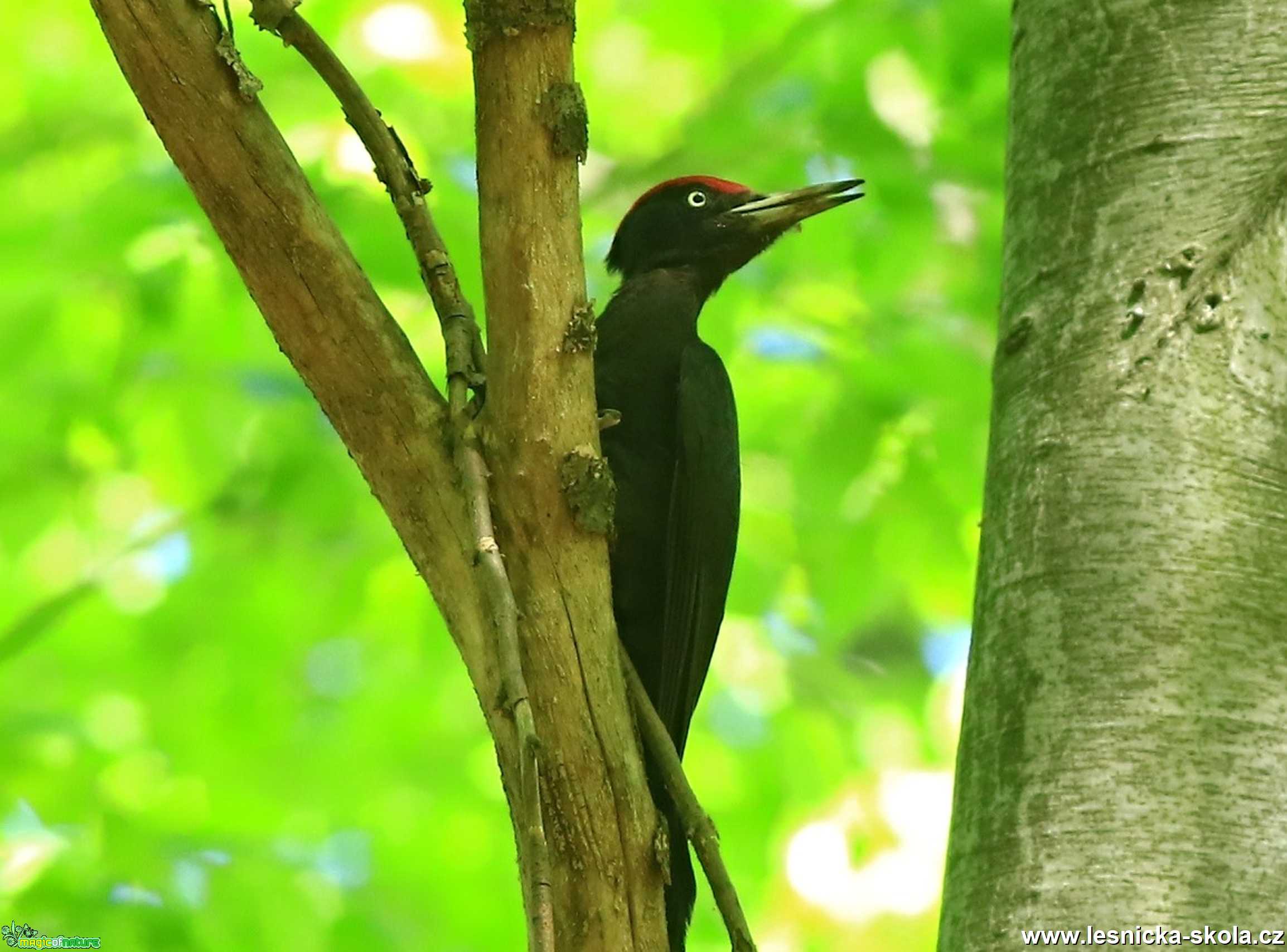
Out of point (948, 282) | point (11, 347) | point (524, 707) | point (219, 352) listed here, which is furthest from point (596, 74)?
point (524, 707)

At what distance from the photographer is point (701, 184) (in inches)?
152

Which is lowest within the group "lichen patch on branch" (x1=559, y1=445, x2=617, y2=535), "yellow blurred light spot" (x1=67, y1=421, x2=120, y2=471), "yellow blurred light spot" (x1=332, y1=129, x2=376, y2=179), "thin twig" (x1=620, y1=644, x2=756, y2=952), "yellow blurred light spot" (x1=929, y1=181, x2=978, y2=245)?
"thin twig" (x1=620, y1=644, x2=756, y2=952)

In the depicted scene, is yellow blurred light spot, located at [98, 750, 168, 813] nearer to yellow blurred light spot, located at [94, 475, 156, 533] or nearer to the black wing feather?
yellow blurred light spot, located at [94, 475, 156, 533]

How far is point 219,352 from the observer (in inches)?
165

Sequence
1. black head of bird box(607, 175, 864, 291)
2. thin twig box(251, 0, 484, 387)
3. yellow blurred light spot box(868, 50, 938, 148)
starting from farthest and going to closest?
yellow blurred light spot box(868, 50, 938, 148) → black head of bird box(607, 175, 864, 291) → thin twig box(251, 0, 484, 387)

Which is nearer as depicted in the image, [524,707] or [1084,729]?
[1084,729]

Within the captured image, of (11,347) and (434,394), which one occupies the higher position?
(11,347)

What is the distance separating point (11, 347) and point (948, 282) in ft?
10.3

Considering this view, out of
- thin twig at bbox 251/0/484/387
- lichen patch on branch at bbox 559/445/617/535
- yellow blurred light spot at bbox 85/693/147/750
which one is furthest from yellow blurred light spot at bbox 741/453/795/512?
lichen patch on branch at bbox 559/445/617/535

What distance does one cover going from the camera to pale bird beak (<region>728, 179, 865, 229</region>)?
146 inches

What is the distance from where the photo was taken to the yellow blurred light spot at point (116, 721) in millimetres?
4797

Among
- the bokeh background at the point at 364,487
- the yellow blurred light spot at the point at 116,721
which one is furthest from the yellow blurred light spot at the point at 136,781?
the yellow blurred light spot at the point at 116,721

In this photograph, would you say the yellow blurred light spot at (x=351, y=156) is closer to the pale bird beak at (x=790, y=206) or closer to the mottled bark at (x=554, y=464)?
the pale bird beak at (x=790, y=206)

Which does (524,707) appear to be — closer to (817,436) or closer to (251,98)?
(251,98)
